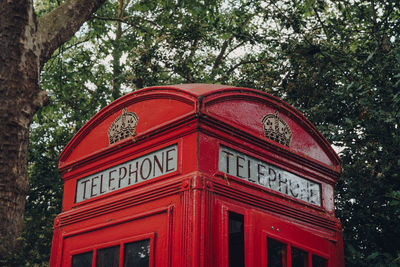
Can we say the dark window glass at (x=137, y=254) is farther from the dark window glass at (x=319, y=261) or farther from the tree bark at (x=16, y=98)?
the tree bark at (x=16, y=98)

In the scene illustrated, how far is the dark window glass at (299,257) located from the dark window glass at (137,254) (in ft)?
3.40

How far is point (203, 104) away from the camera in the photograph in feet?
8.77

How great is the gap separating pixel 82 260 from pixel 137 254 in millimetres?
626

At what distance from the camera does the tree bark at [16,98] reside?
12.4ft

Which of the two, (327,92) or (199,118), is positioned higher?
(327,92)

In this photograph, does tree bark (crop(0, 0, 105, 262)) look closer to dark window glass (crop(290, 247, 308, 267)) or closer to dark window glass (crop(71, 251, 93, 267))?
dark window glass (crop(71, 251, 93, 267))

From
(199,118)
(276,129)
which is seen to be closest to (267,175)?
(276,129)

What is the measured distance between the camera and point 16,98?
4.04 metres

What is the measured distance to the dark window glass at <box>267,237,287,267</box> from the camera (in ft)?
9.20

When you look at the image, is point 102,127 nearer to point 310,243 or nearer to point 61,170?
point 61,170

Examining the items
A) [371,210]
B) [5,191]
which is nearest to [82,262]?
[5,191]

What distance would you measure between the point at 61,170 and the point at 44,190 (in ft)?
14.5

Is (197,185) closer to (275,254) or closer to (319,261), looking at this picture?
(275,254)

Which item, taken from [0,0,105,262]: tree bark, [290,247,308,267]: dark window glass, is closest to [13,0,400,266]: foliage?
[0,0,105,262]: tree bark
